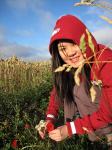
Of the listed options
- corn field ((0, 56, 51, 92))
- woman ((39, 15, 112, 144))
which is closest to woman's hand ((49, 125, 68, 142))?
woman ((39, 15, 112, 144))

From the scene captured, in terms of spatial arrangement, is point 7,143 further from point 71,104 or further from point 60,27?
point 60,27

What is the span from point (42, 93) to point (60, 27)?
564cm

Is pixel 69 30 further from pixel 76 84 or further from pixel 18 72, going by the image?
pixel 18 72

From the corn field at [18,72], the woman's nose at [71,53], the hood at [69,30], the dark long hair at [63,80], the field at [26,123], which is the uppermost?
the corn field at [18,72]

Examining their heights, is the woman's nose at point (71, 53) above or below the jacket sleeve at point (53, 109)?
above

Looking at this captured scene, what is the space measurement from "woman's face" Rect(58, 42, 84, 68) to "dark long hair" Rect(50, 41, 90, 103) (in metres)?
0.16

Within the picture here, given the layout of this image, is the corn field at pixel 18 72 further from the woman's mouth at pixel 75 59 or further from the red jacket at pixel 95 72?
the woman's mouth at pixel 75 59

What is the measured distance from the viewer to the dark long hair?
3303 millimetres

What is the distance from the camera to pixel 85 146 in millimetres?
4594

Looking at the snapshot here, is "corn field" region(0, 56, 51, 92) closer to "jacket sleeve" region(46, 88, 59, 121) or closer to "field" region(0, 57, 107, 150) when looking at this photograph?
"field" region(0, 57, 107, 150)

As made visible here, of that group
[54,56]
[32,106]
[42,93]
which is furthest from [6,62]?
[54,56]

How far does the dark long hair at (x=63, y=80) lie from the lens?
3.30 meters

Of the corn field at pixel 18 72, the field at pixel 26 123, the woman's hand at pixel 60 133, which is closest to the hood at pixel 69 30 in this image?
the woman's hand at pixel 60 133

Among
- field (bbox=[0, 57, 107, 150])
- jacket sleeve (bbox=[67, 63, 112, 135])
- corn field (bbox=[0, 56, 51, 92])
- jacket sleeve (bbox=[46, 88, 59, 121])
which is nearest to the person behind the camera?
jacket sleeve (bbox=[67, 63, 112, 135])
